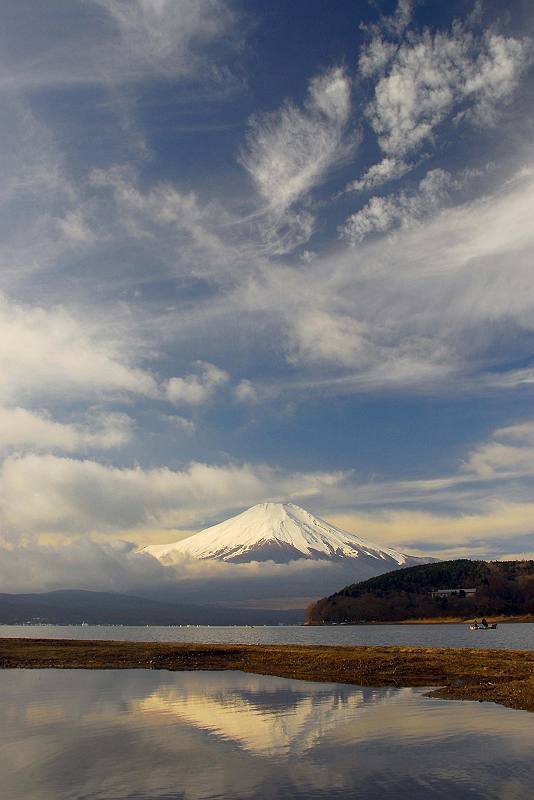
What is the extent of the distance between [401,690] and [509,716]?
12488 millimetres

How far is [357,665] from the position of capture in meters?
60.0

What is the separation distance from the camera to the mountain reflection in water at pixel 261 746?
786 inches

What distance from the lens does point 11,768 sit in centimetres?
2286

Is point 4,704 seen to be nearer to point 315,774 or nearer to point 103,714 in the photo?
point 103,714

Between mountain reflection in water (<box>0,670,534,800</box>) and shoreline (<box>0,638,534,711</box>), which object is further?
shoreline (<box>0,638,534,711</box>)

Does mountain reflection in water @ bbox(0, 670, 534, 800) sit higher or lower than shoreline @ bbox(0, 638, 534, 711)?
lower

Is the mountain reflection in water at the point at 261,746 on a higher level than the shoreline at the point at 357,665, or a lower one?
lower

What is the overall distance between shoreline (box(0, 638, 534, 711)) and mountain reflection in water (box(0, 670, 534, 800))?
5.03m

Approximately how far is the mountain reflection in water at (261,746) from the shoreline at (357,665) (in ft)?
16.5

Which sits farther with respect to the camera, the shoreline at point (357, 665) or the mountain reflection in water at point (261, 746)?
the shoreline at point (357, 665)

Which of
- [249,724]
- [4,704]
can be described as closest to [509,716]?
[249,724]

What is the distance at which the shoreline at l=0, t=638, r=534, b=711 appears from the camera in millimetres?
43391

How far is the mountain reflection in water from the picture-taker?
20.0 metres

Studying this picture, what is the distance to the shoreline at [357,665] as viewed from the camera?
4339 centimetres
